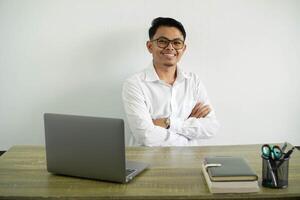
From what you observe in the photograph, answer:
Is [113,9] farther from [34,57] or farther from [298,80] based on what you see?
[298,80]

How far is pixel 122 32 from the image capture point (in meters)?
2.69

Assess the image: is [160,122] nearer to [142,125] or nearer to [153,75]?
[142,125]

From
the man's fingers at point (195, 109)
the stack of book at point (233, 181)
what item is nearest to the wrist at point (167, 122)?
the man's fingers at point (195, 109)

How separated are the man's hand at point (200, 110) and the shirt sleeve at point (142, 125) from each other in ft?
0.63

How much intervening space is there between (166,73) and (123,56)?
0.35m

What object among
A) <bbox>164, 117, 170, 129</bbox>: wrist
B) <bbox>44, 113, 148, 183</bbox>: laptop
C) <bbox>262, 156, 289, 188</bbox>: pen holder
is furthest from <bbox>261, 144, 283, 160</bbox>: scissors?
<bbox>164, 117, 170, 129</bbox>: wrist

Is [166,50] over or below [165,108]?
over

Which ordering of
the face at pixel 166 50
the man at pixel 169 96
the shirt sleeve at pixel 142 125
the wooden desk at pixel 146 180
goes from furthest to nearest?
1. the face at pixel 166 50
2. the man at pixel 169 96
3. the shirt sleeve at pixel 142 125
4. the wooden desk at pixel 146 180

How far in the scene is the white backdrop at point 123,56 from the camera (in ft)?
8.75

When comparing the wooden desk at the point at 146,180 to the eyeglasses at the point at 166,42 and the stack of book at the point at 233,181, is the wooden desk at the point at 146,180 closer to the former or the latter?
the stack of book at the point at 233,181

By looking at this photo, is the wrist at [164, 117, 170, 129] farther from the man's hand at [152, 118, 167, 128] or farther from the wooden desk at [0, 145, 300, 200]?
the wooden desk at [0, 145, 300, 200]

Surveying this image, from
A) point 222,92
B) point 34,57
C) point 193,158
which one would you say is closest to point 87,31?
point 34,57

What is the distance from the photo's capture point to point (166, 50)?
8.23 feet

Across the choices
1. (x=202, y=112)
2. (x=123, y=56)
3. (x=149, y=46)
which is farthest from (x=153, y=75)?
(x=202, y=112)
